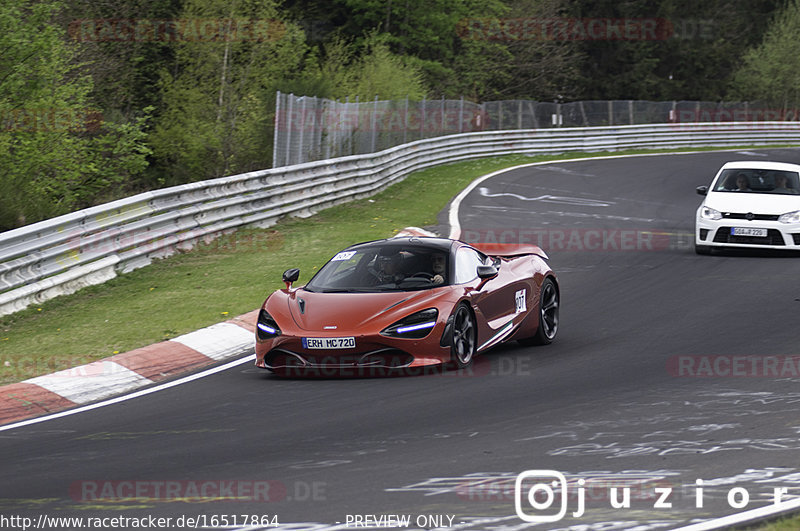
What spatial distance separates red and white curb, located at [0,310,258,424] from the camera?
30.1ft

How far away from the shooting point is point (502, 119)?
44.1m

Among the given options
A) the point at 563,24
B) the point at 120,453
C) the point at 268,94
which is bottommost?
the point at 120,453

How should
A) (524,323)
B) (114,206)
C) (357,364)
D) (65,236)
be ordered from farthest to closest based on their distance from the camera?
(114,206), (65,236), (524,323), (357,364)

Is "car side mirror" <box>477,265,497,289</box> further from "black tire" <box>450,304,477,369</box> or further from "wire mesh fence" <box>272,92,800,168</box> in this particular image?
"wire mesh fence" <box>272,92,800,168</box>

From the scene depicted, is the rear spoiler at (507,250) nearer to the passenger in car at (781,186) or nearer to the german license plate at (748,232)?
the german license plate at (748,232)

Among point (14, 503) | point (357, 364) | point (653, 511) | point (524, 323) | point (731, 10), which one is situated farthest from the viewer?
point (731, 10)

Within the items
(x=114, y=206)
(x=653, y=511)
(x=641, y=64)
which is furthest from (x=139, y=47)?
(x=641, y=64)

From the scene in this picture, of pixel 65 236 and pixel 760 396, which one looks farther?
pixel 65 236

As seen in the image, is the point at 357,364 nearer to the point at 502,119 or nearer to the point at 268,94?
the point at 268,94

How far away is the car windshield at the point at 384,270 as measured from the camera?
1032 cm

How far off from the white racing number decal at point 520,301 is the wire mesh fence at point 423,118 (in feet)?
38.7

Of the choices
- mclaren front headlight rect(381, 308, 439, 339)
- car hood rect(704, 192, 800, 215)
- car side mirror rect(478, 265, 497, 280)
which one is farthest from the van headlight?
mclaren front headlight rect(381, 308, 439, 339)

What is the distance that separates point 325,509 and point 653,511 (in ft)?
5.43

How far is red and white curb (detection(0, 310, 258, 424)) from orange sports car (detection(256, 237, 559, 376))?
107 cm
